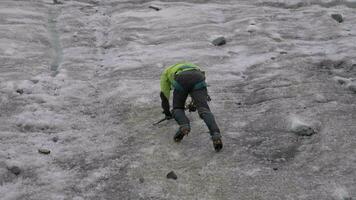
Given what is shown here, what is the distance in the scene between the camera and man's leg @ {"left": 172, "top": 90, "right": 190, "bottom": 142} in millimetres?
10539

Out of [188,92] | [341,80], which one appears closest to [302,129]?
[188,92]

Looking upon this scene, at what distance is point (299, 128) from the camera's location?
11414mm

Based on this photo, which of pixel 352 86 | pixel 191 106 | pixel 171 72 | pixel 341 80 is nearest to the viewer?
pixel 171 72

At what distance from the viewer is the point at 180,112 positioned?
35.4 ft

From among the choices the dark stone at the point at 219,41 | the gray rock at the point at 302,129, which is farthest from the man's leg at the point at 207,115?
the dark stone at the point at 219,41

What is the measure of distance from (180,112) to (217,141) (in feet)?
3.27

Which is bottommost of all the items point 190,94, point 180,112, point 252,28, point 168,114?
point 252,28

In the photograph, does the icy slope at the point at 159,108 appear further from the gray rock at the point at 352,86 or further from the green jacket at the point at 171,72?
the green jacket at the point at 171,72

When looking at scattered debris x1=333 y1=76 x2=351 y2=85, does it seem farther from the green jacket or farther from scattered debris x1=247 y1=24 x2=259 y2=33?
scattered debris x1=247 y1=24 x2=259 y2=33

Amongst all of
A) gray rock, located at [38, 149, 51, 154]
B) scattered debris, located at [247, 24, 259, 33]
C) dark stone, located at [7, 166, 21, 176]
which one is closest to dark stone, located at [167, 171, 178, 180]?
gray rock, located at [38, 149, 51, 154]

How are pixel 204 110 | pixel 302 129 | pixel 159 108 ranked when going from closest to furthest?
pixel 204 110 < pixel 302 129 < pixel 159 108

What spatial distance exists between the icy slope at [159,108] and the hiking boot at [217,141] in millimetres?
160

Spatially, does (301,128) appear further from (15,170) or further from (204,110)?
(15,170)

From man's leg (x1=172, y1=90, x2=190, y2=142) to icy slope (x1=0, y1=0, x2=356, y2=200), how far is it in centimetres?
28
